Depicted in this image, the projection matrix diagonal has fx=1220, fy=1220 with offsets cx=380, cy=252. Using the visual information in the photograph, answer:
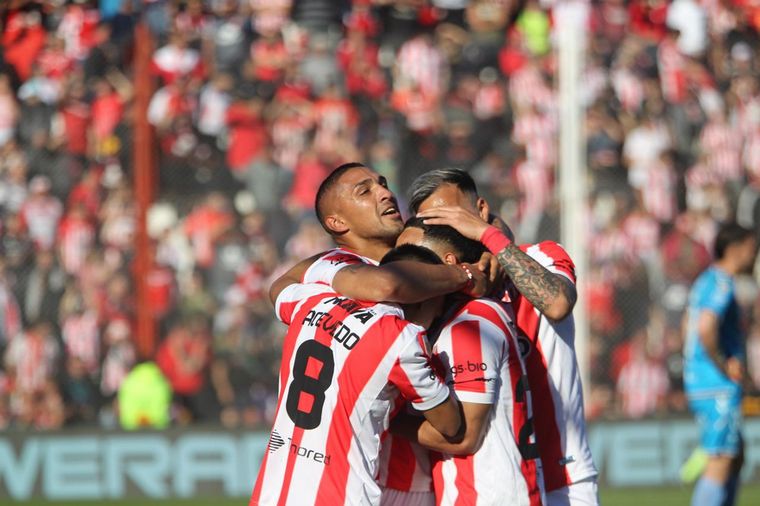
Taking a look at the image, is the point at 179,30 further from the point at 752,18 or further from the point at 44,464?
the point at 752,18

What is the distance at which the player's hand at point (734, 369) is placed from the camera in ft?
28.6

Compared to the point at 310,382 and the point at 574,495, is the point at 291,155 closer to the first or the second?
the point at 574,495

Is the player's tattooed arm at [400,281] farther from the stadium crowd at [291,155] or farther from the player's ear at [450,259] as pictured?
the stadium crowd at [291,155]

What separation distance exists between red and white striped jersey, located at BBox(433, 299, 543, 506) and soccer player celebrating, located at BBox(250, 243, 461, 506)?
140mm

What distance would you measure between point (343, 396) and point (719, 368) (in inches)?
211

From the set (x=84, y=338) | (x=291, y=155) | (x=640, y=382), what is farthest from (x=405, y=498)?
(x=291, y=155)

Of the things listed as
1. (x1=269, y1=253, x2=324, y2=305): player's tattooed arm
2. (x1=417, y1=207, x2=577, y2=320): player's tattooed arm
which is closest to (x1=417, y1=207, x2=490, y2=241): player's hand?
(x1=417, y1=207, x2=577, y2=320): player's tattooed arm

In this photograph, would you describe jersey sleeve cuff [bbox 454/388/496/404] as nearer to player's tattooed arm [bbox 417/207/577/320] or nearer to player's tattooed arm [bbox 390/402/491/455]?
player's tattooed arm [bbox 390/402/491/455]

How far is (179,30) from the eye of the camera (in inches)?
527

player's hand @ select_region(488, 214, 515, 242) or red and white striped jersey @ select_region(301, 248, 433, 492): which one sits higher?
player's hand @ select_region(488, 214, 515, 242)

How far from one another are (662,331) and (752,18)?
4.05m

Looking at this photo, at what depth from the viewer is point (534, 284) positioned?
4227mm

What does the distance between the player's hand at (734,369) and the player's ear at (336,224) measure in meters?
5.08

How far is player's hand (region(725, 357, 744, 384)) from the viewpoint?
872cm
